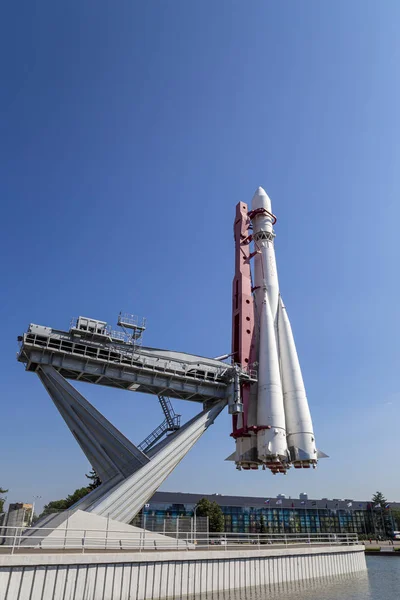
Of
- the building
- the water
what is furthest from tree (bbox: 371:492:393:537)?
the water

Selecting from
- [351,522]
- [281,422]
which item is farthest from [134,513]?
[351,522]

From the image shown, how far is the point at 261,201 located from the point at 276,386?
72.9 ft

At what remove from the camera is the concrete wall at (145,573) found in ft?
56.4

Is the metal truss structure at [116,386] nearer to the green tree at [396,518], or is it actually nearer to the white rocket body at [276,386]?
the white rocket body at [276,386]

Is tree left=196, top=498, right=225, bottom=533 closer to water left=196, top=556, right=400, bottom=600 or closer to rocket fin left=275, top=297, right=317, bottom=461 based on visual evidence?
water left=196, top=556, right=400, bottom=600

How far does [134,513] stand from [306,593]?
11121mm

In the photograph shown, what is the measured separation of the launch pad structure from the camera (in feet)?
94.7

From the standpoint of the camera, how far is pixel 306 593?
24.8 meters

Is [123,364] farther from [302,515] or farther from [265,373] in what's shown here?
[302,515]

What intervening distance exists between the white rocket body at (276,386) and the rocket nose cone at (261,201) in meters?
5.10

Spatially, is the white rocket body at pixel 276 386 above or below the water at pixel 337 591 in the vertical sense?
above

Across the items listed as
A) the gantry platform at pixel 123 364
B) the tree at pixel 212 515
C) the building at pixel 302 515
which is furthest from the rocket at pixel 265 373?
the building at pixel 302 515

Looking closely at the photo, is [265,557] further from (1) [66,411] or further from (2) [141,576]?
(1) [66,411]

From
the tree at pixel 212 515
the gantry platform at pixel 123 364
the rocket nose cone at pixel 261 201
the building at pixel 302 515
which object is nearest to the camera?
the gantry platform at pixel 123 364
